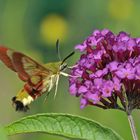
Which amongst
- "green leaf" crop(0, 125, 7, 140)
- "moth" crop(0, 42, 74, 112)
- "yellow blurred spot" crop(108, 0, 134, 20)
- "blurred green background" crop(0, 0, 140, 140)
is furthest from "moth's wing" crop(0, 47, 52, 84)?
"yellow blurred spot" crop(108, 0, 134, 20)

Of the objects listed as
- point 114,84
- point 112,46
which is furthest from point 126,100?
point 112,46

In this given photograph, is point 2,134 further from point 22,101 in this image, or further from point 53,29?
point 53,29

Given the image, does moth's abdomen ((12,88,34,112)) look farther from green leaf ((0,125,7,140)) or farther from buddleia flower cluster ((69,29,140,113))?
green leaf ((0,125,7,140))

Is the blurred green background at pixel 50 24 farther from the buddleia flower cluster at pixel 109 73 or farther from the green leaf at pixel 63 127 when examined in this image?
the green leaf at pixel 63 127

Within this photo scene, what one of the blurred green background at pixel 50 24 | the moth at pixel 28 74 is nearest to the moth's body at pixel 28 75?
the moth at pixel 28 74

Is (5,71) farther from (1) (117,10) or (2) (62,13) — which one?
(1) (117,10)

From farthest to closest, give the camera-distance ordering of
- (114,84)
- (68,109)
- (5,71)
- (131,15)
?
(5,71)
(131,15)
(68,109)
(114,84)

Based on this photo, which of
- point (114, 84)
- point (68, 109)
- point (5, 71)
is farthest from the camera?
point (5, 71)
